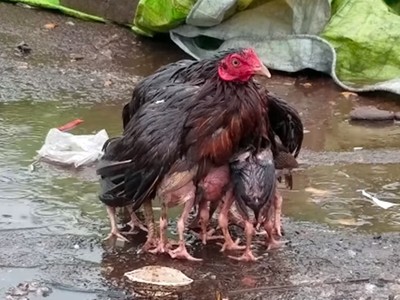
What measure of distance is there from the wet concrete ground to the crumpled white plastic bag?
0.09 metres

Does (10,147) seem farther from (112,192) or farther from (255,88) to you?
(255,88)

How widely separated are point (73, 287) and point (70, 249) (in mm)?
407

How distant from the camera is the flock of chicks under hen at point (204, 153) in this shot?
452cm

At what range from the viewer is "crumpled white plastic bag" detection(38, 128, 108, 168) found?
5.94 metres

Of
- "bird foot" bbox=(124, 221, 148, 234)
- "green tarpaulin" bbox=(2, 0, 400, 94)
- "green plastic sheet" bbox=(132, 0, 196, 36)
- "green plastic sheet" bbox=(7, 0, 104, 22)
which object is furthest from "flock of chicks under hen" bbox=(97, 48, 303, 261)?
"green plastic sheet" bbox=(7, 0, 104, 22)

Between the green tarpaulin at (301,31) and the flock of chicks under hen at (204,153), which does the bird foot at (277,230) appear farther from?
the green tarpaulin at (301,31)

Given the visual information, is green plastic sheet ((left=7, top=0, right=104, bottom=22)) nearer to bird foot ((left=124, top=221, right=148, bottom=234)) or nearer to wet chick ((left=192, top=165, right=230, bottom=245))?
bird foot ((left=124, top=221, right=148, bottom=234))

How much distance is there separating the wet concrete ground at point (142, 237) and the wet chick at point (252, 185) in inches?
10.5

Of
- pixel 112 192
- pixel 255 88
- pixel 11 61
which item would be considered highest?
pixel 255 88

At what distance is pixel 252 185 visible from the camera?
4543 millimetres

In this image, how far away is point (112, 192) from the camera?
4.78 m

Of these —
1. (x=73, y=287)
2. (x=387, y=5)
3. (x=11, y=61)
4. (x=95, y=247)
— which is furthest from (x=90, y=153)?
(x=387, y=5)

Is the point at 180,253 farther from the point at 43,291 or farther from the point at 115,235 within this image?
the point at 43,291

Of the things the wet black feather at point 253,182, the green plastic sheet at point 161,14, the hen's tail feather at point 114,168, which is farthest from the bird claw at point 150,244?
the green plastic sheet at point 161,14
